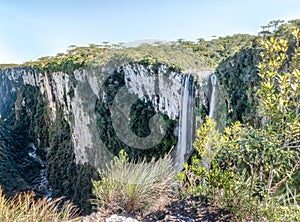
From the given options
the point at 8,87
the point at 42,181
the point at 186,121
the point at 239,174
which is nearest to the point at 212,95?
the point at 186,121

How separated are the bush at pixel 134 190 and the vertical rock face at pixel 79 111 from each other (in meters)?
5.45

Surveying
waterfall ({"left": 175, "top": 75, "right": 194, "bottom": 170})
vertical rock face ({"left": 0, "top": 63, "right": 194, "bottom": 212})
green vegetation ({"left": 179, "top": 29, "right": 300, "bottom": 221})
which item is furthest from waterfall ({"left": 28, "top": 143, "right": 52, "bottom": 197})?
green vegetation ({"left": 179, "top": 29, "right": 300, "bottom": 221})

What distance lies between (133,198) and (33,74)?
32983 mm

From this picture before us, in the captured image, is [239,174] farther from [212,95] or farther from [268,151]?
[212,95]

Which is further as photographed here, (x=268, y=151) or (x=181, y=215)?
(x=181, y=215)

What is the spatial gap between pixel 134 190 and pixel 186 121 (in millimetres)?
9659

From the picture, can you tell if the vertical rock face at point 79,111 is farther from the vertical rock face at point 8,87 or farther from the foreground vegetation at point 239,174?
the foreground vegetation at point 239,174

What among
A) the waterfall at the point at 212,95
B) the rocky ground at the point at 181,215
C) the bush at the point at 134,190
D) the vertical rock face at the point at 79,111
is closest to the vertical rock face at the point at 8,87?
the vertical rock face at the point at 79,111

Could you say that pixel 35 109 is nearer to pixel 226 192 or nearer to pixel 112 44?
pixel 112 44

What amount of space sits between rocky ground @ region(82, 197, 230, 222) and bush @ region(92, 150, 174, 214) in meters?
0.11

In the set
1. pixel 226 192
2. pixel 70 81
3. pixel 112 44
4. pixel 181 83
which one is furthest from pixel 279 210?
pixel 112 44

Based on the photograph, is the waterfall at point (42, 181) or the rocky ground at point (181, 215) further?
the waterfall at point (42, 181)

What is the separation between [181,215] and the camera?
286 centimetres

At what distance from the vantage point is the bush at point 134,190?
302cm
